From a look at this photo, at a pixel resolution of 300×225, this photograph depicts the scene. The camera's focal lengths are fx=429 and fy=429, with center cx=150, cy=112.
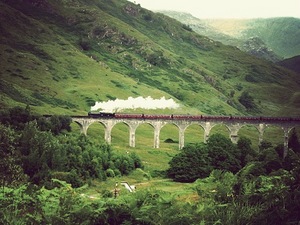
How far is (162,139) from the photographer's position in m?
131

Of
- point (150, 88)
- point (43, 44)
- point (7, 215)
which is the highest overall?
point (43, 44)

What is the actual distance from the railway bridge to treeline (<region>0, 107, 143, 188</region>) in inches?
760

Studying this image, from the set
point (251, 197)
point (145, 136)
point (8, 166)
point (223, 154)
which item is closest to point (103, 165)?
point (223, 154)

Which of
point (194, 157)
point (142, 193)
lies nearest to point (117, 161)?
point (194, 157)

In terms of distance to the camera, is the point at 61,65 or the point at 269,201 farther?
the point at 61,65

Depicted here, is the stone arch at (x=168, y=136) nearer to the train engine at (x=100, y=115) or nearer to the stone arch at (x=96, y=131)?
the stone arch at (x=96, y=131)

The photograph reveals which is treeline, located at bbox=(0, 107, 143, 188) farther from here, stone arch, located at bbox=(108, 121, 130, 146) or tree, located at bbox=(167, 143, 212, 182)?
stone arch, located at bbox=(108, 121, 130, 146)

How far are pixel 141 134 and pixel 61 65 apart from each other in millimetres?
69421

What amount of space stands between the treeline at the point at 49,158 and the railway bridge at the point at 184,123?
19.3 m

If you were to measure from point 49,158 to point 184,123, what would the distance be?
198 ft

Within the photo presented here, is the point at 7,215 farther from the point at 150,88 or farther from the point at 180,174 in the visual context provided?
the point at 150,88

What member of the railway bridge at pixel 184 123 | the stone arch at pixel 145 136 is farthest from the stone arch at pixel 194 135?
the railway bridge at pixel 184 123

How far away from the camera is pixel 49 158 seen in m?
61.8

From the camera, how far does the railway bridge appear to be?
108438 mm
